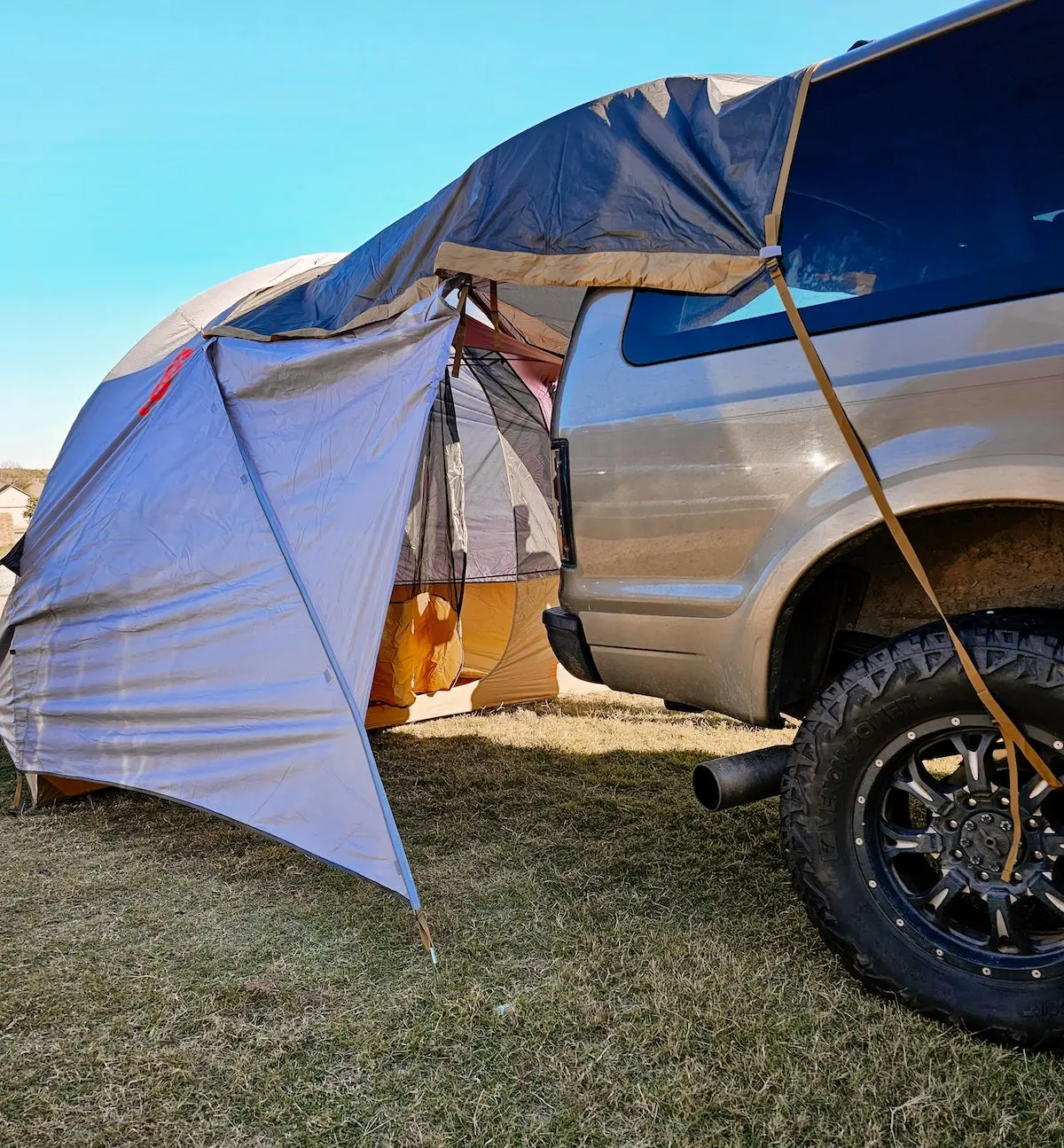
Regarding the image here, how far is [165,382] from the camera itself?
13.7ft

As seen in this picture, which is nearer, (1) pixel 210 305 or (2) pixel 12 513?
(1) pixel 210 305

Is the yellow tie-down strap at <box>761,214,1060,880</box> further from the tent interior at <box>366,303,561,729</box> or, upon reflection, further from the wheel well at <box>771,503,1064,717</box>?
the tent interior at <box>366,303,561,729</box>

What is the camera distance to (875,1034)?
2150mm

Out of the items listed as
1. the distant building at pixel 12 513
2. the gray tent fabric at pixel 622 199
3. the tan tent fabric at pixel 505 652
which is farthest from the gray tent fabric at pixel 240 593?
the distant building at pixel 12 513

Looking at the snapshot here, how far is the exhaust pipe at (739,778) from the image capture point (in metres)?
2.49

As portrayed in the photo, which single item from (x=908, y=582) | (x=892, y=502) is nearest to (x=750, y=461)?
(x=892, y=502)

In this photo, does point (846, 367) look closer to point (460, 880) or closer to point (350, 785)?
point (350, 785)

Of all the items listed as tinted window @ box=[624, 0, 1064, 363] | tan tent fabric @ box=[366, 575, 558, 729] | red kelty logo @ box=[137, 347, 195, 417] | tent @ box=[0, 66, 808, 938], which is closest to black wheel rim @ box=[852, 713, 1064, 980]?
tinted window @ box=[624, 0, 1064, 363]

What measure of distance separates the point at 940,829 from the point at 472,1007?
4.23ft

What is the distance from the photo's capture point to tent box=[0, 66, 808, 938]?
2.82 m

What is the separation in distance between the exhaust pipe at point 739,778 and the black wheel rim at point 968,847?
28 cm

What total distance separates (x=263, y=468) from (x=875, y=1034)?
2729 mm

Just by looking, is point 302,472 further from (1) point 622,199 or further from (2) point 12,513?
(2) point 12,513

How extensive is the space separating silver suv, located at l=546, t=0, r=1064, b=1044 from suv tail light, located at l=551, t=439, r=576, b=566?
0.12m
